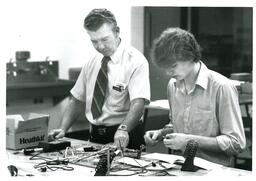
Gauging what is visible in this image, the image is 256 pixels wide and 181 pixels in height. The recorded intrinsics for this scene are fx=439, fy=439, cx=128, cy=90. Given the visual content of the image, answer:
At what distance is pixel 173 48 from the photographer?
2172 mm

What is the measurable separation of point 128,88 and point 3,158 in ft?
3.58

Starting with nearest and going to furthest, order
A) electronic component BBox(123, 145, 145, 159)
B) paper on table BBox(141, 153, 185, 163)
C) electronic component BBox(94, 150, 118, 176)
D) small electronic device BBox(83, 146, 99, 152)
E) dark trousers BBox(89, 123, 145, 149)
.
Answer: electronic component BBox(94, 150, 118, 176)
paper on table BBox(141, 153, 185, 163)
electronic component BBox(123, 145, 145, 159)
small electronic device BBox(83, 146, 99, 152)
dark trousers BBox(89, 123, 145, 149)

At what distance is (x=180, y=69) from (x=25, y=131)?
0.98m

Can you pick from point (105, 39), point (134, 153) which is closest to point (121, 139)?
point (134, 153)

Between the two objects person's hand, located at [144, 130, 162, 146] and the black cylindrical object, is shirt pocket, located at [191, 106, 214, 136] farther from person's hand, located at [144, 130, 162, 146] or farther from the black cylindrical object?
the black cylindrical object

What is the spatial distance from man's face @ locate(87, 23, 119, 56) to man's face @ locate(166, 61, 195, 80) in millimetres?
641

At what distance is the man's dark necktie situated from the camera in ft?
9.22

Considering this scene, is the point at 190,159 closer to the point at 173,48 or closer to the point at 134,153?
the point at 134,153

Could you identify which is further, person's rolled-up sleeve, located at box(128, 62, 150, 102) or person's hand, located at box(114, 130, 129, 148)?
person's rolled-up sleeve, located at box(128, 62, 150, 102)

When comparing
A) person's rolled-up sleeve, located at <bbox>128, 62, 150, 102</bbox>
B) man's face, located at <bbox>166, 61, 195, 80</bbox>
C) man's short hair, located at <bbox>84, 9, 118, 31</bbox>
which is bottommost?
person's rolled-up sleeve, located at <bbox>128, 62, 150, 102</bbox>

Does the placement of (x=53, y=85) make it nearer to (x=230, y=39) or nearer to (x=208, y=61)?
(x=208, y=61)

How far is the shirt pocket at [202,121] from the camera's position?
7.58ft

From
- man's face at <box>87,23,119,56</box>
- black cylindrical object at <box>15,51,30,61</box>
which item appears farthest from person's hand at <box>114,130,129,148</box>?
black cylindrical object at <box>15,51,30,61</box>

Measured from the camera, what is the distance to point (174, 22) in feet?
20.8
